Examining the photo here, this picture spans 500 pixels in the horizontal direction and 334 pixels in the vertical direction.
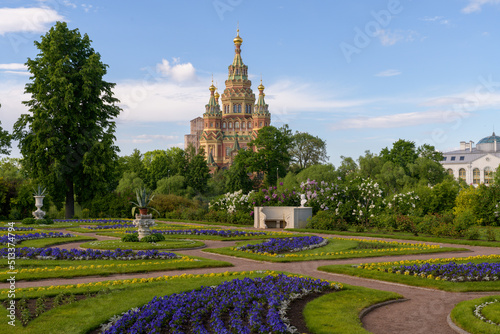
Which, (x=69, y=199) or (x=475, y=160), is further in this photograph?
(x=475, y=160)

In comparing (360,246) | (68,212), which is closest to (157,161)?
(68,212)

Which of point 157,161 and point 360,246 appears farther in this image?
point 157,161

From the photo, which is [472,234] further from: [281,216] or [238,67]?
[238,67]

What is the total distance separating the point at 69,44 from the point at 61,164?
8.53 metres

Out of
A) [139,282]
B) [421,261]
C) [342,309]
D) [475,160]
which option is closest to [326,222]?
[421,261]

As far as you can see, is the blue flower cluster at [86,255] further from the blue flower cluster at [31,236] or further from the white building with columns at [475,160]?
the white building with columns at [475,160]

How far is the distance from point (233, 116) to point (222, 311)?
10447 centimetres

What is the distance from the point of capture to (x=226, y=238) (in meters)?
20.1

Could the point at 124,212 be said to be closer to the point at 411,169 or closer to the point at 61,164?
the point at 61,164

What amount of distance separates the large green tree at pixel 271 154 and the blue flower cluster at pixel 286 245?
1692 inches

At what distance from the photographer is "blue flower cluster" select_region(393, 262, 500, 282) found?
36.1 ft

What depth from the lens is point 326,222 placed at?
23.8 m

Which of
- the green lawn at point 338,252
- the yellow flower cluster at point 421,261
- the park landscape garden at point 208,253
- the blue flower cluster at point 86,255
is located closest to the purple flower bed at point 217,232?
the park landscape garden at point 208,253

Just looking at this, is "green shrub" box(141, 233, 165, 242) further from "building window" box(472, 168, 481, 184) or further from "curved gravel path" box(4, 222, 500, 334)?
"building window" box(472, 168, 481, 184)
